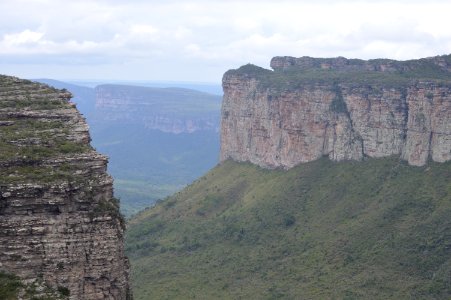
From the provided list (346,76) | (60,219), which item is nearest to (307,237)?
(346,76)

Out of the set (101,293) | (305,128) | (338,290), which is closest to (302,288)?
(338,290)

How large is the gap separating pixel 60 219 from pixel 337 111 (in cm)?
6309

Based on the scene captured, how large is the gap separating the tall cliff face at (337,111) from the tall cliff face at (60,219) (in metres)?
52.5

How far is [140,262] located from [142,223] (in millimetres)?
14438

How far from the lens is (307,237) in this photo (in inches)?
3243

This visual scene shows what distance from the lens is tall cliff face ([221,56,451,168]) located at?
82.5 meters

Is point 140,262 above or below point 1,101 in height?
below

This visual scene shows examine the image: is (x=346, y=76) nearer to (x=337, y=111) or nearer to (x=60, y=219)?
(x=337, y=111)

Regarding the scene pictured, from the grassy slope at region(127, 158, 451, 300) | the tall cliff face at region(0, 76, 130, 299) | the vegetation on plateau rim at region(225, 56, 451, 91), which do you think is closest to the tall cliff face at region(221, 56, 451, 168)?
the vegetation on plateau rim at region(225, 56, 451, 91)

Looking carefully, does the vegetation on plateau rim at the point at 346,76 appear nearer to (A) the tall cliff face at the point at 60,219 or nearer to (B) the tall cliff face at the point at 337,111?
(B) the tall cliff face at the point at 337,111

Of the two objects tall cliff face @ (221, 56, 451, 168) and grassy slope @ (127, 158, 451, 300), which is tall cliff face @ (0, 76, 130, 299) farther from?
tall cliff face @ (221, 56, 451, 168)

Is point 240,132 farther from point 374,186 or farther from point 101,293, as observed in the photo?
point 101,293

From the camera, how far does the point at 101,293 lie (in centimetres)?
3322

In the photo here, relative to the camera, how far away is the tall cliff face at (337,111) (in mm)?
82500
